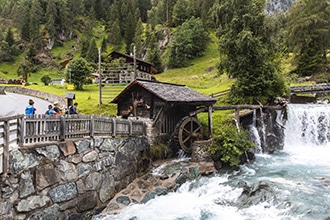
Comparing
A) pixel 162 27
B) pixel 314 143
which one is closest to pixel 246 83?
pixel 314 143

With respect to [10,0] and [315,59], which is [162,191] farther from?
[10,0]

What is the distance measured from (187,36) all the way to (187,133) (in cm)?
4972

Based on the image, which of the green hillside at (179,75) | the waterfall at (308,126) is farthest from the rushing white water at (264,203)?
the green hillside at (179,75)

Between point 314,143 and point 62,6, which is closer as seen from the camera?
point 314,143

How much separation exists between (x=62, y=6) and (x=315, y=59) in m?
76.3

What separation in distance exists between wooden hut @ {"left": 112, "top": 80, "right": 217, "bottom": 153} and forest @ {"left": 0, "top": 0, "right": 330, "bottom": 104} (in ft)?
26.0

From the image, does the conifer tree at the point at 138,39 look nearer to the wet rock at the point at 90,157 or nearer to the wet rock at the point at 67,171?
the wet rock at the point at 90,157

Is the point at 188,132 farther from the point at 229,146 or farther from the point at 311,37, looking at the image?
the point at 311,37

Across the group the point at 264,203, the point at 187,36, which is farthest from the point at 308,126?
the point at 187,36

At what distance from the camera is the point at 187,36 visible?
6384cm

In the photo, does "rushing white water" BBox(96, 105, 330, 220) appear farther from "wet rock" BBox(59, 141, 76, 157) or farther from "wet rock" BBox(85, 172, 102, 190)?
"wet rock" BBox(59, 141, 76, 157)

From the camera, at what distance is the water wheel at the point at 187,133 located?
56.0 feet

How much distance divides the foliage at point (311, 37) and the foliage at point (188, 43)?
25.2 meters

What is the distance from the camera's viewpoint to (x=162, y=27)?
257 feet
